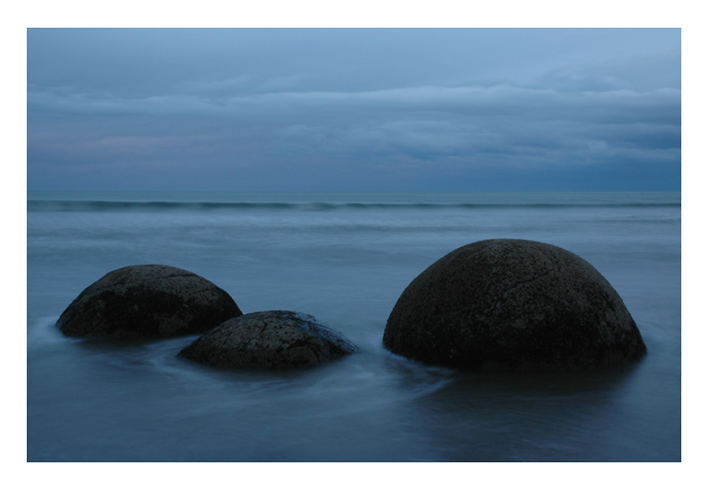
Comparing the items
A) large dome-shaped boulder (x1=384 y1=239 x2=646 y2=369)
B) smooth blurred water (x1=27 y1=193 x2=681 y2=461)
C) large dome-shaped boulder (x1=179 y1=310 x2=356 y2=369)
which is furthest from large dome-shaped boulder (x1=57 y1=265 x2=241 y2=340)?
large dome-shaped boulder (x1=384 y1=239 x2=646 y2=369)

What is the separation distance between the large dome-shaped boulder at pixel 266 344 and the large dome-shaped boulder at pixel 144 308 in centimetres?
76

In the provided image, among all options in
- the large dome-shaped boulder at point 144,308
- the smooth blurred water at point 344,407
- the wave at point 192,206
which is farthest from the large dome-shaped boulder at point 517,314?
the wave at point 192,206

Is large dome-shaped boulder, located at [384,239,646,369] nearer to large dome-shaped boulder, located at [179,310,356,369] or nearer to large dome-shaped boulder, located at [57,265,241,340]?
large dome-shaped boulder, located at [179,310,356,369]

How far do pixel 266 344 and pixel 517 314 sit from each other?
1974 millimetres

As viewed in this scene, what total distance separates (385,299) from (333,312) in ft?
4.11

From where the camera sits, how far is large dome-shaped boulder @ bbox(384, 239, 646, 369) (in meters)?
4.98

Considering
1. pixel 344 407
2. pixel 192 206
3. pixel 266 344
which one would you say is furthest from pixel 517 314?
pixel 192 206

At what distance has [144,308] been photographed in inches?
248

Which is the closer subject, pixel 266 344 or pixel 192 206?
pixel 266 344

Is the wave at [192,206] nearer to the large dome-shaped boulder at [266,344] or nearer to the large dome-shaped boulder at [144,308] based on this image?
the large dome-shaped boulder at [144,308]

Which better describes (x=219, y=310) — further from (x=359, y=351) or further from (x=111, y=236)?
(x=111, y=236)

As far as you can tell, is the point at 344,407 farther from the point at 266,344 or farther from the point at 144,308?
the point at 144,308

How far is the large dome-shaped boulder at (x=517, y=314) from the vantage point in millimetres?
4984

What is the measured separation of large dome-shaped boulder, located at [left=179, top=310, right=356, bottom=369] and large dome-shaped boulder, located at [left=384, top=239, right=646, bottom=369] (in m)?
0.73
